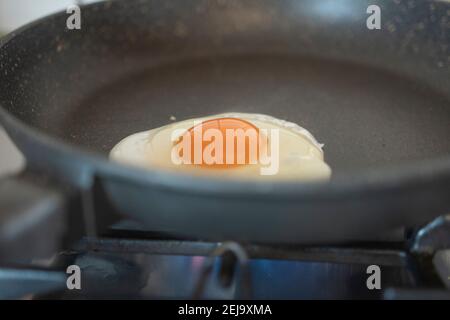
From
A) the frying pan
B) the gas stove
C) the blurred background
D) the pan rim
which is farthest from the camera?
the blurred background

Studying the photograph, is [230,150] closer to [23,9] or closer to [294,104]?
[294,104]

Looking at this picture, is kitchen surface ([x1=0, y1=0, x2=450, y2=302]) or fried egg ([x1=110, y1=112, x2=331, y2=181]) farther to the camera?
fried egg ([x1=110, y1=112, x2=331, y2=181])

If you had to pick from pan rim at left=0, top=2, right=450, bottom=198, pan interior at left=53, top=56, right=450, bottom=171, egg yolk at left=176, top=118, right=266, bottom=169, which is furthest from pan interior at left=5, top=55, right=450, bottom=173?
pan rim at left=0, top=2, right=450, bottom=198

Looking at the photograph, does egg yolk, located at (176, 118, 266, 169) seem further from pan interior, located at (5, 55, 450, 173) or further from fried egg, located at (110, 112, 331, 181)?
pan interior, located at (5, 55, 450, 173)

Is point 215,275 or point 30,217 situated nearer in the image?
point 30,217

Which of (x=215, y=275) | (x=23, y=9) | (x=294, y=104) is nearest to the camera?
(x=215, y=275)

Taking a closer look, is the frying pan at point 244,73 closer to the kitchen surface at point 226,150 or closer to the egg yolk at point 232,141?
the kitchen surface at point 226,150

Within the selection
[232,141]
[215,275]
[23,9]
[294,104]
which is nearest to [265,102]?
[294,104]

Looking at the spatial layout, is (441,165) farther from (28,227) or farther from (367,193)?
(28,227)
